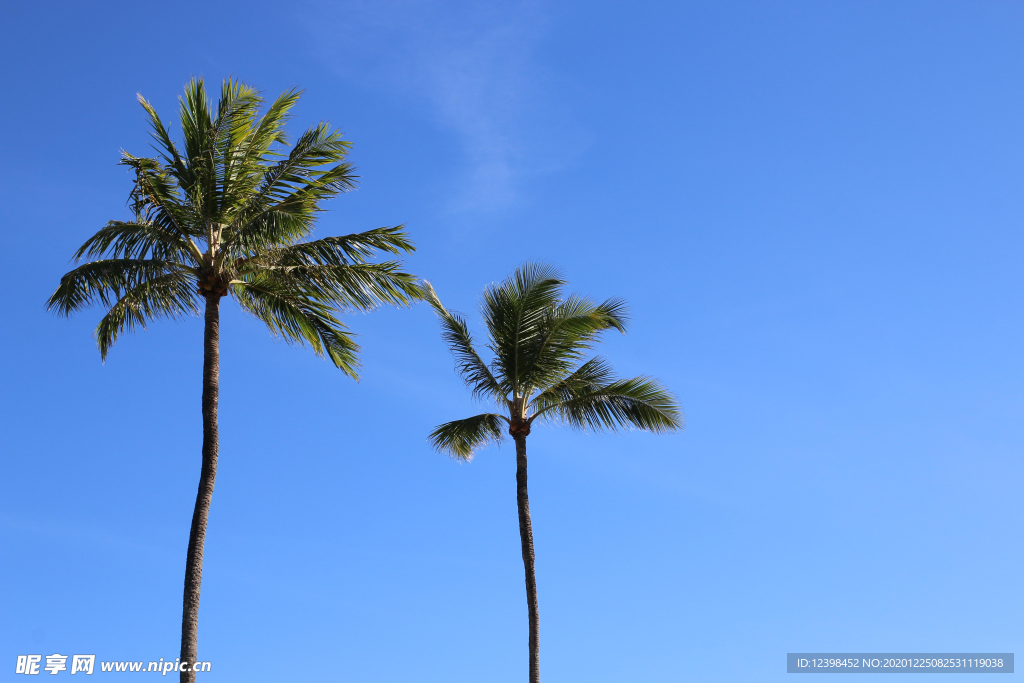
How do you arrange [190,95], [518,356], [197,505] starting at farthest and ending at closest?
[518,356]
[190,95]
[197,505]

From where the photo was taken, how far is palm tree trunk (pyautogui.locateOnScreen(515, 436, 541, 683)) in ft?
57.4

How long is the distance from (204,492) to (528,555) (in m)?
7.33

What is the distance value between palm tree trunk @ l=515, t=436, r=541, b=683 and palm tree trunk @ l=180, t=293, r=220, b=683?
6.97 metres

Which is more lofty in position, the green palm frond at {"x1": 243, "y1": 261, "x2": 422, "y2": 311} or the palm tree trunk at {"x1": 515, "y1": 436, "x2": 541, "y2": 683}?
the green palm frond at {"x1": 243, "y1": 261, "x2": 422, "y2": 311}

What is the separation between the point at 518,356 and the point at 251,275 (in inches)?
241

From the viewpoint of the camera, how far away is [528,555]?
1842 centimetres

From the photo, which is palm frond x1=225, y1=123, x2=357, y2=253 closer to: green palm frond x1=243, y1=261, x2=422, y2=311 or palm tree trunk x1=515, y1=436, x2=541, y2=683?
green palm frond x1=243, y1=261, x2=422, y2=311

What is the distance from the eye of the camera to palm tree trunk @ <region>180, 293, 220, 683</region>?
12.2 meters

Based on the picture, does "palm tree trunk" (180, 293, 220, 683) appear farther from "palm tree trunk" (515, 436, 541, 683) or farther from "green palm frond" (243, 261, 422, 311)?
"palm tree trunk" (515, 436, 541, 683)

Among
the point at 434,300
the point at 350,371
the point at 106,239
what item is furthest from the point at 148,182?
the point at 434,300

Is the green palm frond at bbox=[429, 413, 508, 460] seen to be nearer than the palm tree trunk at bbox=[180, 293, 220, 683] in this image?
No

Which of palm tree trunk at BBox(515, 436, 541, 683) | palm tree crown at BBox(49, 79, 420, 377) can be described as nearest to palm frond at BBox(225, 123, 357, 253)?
palm tree crown at BBox(49, 79, 420, 377)

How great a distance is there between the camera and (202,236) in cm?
1434

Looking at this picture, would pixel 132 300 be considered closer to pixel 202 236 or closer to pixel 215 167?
pixel 202 236
